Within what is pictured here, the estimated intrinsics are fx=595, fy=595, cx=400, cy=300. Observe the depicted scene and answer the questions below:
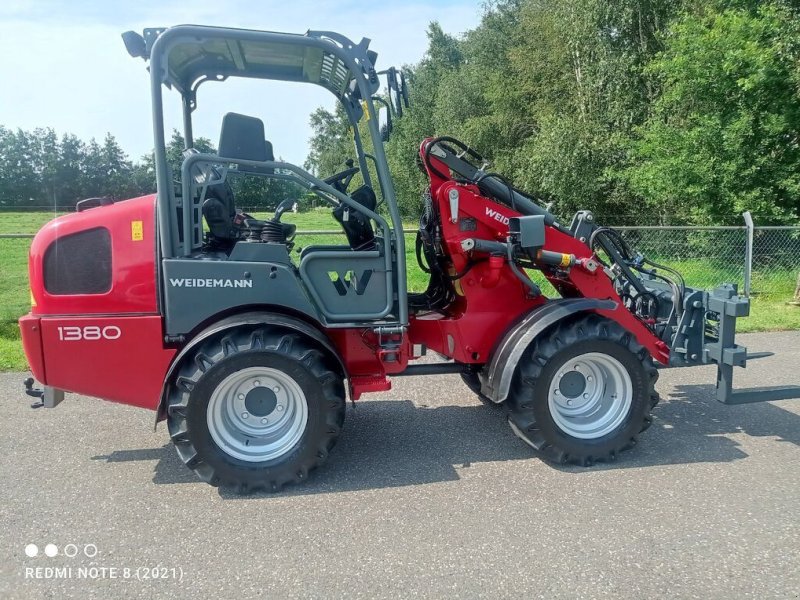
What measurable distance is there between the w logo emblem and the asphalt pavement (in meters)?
1.20

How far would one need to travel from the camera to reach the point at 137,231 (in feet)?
12.4

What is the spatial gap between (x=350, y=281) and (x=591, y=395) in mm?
1961

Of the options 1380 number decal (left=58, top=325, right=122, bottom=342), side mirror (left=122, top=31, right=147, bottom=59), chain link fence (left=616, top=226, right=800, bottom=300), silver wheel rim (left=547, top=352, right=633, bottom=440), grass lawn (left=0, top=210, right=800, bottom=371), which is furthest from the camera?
chain link fence (left=616, top=226, right=800, bottom=300)

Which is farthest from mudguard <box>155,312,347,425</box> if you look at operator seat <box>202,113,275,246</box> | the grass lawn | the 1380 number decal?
the grass lawn

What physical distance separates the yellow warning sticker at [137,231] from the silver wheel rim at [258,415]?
107 centimetres

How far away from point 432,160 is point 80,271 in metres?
2.53

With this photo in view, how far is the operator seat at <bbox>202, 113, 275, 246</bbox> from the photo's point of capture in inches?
153

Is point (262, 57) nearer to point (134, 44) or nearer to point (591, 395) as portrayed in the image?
point (134, 44)

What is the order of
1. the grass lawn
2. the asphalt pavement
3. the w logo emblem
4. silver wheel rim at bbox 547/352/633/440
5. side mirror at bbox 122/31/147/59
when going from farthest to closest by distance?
the grass lawn < silver wheel rim at bbox 547/352/633/440 < the w logo emblem < side mirror at bbox 122/31/147/59 < the asphalt pavement

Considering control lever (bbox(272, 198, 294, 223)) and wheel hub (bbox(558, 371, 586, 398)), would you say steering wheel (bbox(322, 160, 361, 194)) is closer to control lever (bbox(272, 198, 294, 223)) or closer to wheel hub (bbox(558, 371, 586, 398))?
control lever (bbox(272, 198, 294, 223))

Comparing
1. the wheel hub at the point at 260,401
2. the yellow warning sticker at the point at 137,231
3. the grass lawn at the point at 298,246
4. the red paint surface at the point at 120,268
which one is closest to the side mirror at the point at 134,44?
the red paint surface at the point at 120,268

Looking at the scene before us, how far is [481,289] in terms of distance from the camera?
451cm

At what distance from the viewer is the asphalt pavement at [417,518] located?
2814 millimetres

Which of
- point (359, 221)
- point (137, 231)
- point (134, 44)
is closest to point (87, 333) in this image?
point (137, 231)
